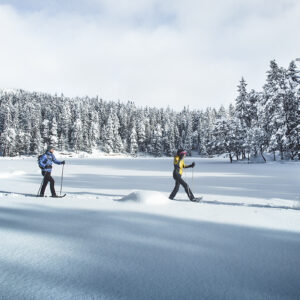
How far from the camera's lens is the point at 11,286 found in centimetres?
240

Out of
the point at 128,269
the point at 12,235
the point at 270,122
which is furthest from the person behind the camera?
the point at 270,122

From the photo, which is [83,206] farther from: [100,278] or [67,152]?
[67,152]

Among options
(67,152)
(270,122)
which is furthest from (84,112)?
(270,122)

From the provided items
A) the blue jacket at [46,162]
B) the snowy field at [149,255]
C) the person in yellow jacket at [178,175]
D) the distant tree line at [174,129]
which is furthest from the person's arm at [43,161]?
the distant tree line at [174,129]

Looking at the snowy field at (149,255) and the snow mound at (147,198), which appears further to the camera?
the snow mound at (147,198)

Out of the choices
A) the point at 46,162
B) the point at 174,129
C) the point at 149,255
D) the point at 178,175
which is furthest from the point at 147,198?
the point at 174,129

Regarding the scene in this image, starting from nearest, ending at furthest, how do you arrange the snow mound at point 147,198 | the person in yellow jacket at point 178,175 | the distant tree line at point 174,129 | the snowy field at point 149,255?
the snowy field at point 149,255, the snow mound at point 147,198, the person in yellow jacket at point 178,175, the distant tree line at point 174,129

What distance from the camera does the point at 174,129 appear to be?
4053 inches

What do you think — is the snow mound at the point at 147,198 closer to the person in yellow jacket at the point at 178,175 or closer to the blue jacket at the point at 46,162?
the person in yellow jacket at the point at 178,175

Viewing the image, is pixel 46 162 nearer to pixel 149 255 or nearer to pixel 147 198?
pixel 147 198

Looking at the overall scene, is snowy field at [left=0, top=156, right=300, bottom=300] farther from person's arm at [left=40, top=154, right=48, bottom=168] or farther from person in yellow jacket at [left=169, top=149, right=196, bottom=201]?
person's arm at [left=40, top=154, right=48, bottom=168]

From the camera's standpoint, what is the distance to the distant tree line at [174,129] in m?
33.0

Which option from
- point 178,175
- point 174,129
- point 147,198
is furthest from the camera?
point 174,129

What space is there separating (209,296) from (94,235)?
91.0 inches
